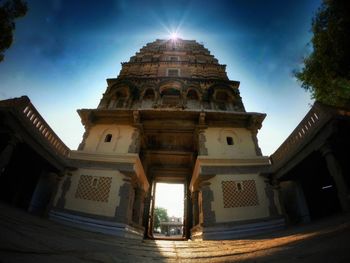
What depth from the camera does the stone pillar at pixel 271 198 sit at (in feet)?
31.8

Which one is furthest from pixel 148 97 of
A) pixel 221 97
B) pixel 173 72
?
pixel 221 97

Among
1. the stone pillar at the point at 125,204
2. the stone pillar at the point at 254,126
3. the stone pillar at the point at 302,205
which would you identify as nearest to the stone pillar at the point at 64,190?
the stone pillar at the point at 125,204

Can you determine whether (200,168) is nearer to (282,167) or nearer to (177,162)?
(282,167)

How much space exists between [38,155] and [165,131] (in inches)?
301

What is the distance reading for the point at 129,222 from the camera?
31.1 feet

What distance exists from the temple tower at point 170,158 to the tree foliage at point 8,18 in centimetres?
537

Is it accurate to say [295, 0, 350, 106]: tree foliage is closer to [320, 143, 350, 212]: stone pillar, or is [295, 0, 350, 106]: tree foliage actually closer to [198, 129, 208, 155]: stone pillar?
[320, 143, 350, 212]: stone pillar

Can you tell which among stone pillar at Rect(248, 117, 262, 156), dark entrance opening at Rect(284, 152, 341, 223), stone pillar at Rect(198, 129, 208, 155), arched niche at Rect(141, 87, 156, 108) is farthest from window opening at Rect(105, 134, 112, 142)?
dark entrance opening at Rect(284, 152, 341, 223)

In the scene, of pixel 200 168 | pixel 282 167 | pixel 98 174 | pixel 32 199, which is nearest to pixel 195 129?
pixel 200 168

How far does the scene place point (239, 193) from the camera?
10.2 metres

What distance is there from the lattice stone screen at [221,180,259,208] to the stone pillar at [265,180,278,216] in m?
0.67

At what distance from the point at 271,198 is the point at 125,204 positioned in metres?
7.85

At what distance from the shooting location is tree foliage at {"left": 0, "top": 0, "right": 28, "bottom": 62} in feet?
30.9

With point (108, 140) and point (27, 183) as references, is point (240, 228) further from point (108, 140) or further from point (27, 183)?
point (27, 183)
